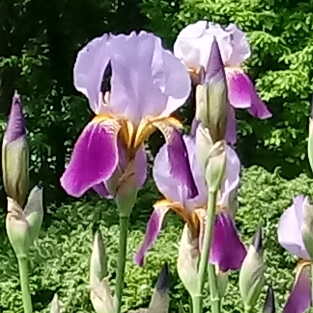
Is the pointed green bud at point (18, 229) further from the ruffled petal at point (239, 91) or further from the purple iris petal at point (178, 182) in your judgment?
the ruffled petal at point (239, 91)

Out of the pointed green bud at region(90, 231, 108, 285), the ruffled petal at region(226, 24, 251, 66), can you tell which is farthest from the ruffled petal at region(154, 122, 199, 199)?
the ruffled petal at region(226, 24, 251, 66)

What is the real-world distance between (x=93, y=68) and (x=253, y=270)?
0.28 metres

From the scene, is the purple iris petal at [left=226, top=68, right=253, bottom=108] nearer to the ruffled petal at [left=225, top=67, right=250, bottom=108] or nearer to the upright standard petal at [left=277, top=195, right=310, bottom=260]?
the ruffled petal at [left=225, top=67, right=250, bottom=108]

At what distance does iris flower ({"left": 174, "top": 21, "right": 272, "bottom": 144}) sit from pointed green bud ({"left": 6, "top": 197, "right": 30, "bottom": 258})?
289 mm

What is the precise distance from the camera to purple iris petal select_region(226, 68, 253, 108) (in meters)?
1.36

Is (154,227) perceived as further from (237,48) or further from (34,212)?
(237,48)

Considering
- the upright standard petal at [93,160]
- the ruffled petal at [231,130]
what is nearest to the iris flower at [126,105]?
the upright standard petal at [93,160]

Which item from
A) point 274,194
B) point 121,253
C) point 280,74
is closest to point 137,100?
point 121,253

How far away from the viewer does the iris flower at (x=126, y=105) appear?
1110 mm

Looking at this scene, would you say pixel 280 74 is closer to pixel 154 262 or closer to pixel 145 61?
pixel 154 262

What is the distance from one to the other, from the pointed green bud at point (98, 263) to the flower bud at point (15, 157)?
0.10m

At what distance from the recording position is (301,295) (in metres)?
1.21

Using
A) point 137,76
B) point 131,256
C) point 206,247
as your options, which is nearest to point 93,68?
point 137,76

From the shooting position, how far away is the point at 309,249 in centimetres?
111
